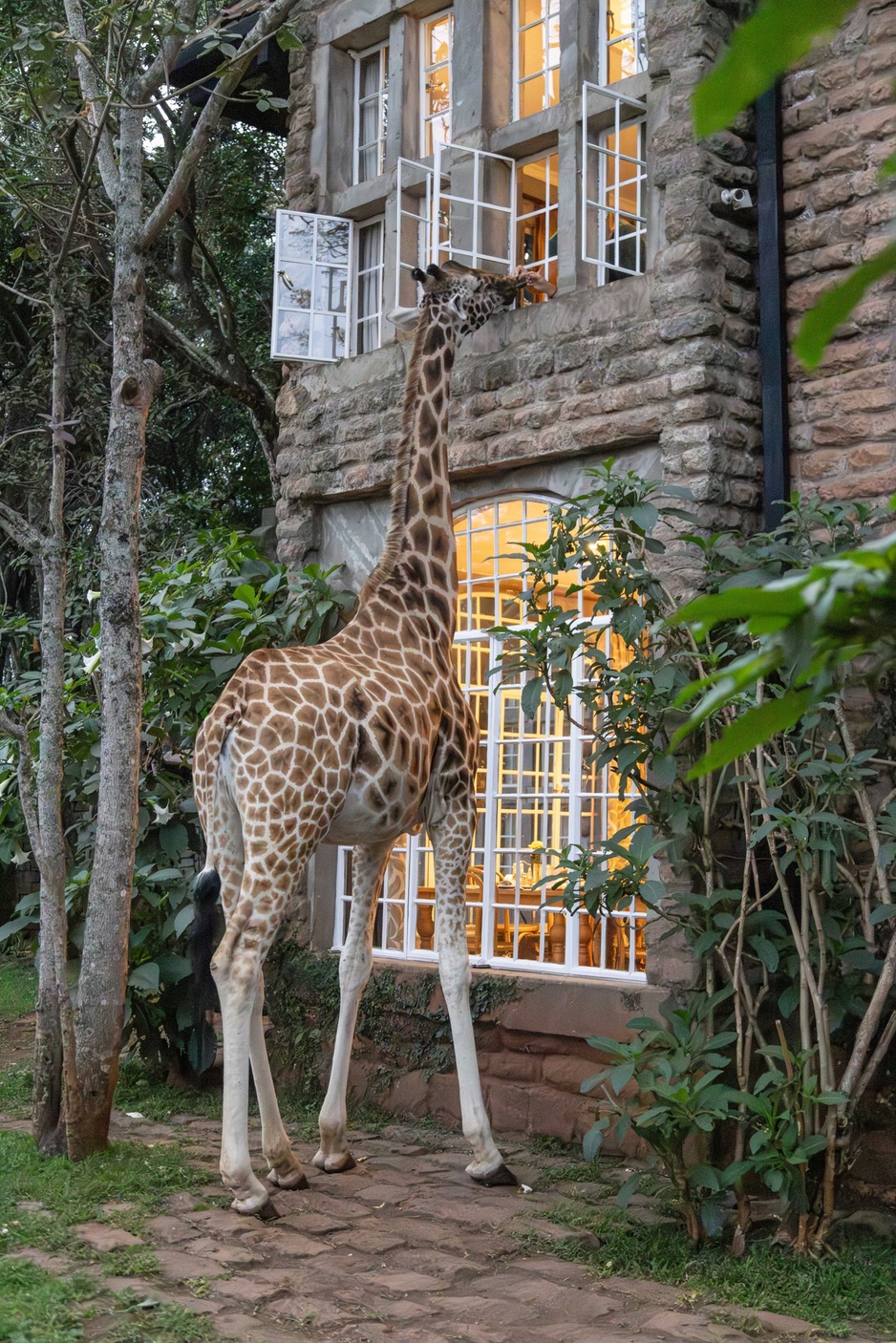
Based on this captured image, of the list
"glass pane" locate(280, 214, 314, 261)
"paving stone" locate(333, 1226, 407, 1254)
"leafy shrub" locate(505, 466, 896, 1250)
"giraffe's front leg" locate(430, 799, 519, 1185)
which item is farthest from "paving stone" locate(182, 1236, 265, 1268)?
"glass pane" locate(280, 214, 314, 261)

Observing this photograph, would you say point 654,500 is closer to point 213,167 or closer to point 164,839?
point 164,839

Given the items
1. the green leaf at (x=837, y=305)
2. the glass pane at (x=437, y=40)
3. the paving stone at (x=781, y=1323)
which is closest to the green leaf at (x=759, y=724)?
the green leaf at (x=837, y=305)

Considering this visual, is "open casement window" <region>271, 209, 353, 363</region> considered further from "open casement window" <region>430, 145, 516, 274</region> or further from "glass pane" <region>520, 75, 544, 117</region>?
"glass pane" <region>520, 75, 544, 117</region>

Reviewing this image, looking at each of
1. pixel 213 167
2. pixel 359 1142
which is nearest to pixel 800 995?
pixel 359 1142

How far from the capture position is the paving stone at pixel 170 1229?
180 inches

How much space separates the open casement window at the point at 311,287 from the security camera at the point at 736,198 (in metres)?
2.70

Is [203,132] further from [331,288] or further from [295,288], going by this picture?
[331,288]

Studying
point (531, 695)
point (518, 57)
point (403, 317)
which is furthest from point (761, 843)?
point (518, 57)

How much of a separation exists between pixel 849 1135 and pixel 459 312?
13.0 feet

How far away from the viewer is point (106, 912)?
5547 millimetres

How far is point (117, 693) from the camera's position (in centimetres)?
565

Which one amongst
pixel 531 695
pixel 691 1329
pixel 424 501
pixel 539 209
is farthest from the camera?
pixel 539 209

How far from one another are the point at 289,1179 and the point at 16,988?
6.19 meters

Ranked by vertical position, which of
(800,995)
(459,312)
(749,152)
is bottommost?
(800,995)
